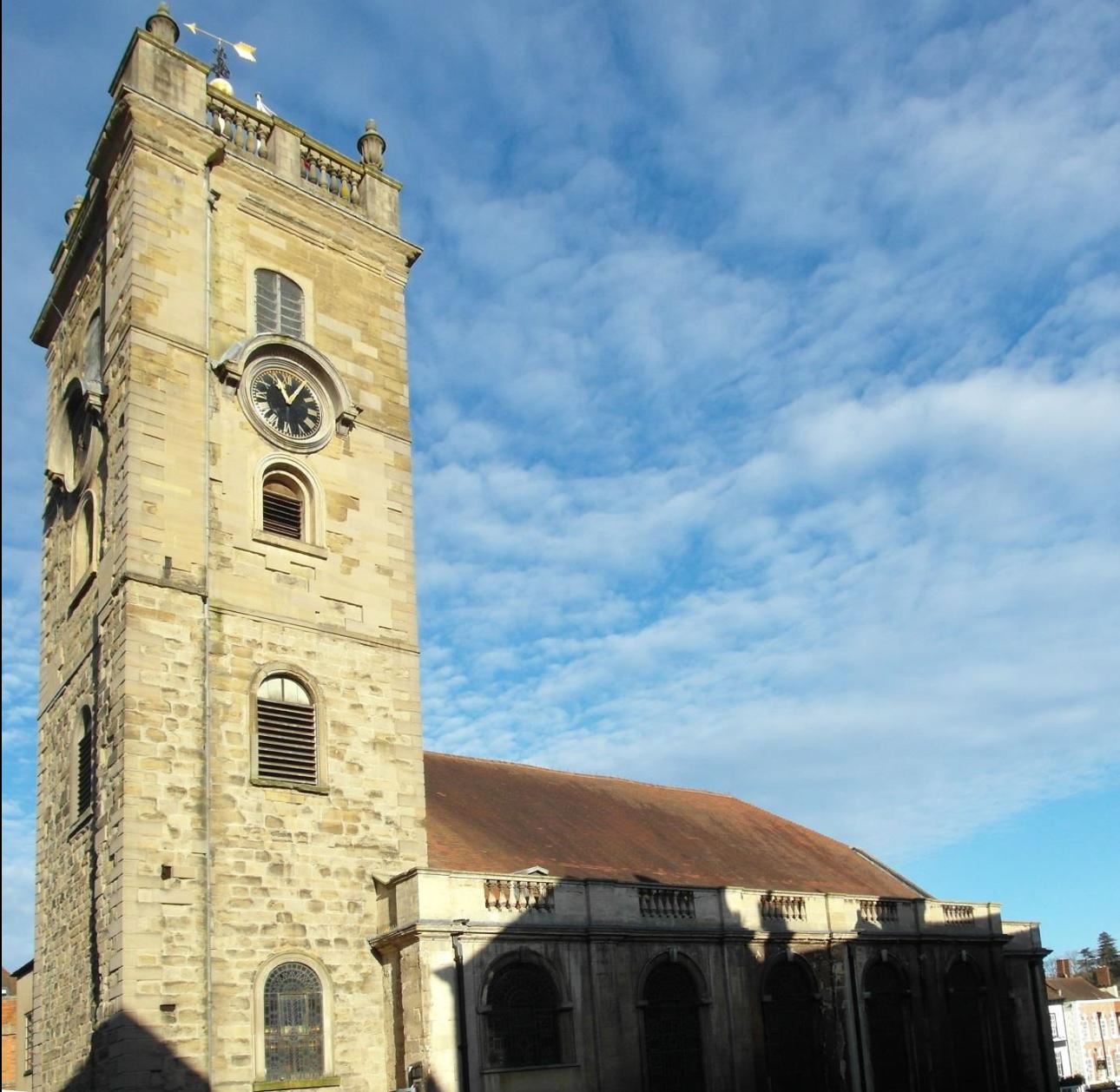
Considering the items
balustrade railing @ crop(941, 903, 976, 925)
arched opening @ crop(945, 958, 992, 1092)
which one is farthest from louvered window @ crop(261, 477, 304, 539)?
arched opening @ crop(945, 958, 992, 1092)

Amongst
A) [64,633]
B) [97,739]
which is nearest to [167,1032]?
[97,739]

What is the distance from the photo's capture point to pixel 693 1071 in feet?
71.3

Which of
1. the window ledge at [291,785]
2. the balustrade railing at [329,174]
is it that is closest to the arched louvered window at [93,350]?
the balustrade railing at [329,174]

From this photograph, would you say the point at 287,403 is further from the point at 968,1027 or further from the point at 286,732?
the point at 968,1027

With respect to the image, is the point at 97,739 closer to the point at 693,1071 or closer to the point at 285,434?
the point at 285,434

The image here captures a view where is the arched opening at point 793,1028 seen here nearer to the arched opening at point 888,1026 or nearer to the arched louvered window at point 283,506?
the arched opening at point 888,1026

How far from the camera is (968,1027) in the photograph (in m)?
26.8

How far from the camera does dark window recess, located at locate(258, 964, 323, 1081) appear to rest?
18469mm

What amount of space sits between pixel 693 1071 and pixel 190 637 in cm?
1143

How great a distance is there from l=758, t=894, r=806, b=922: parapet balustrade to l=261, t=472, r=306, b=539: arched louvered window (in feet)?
36.8

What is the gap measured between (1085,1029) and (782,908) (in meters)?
51.2

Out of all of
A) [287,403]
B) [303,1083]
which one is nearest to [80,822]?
[303,1083]

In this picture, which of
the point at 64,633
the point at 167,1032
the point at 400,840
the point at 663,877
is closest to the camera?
the point at 167,1032

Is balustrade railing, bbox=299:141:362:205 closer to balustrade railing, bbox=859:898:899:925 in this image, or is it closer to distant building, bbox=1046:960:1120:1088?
balustrade railing, bbox=859:898:899:925
